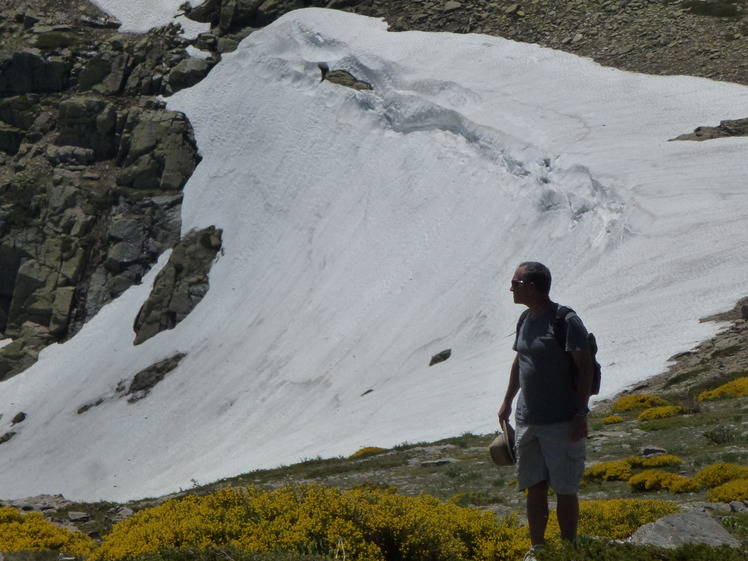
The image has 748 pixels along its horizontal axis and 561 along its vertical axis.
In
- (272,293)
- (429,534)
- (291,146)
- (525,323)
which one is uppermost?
(291,146)

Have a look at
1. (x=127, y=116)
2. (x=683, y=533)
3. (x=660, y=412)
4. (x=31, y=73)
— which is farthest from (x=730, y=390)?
(x=31, y=73)

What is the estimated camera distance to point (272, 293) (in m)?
56.0

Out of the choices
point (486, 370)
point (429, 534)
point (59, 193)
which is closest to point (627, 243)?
point (486, 370)

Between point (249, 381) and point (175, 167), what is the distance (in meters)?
25.5

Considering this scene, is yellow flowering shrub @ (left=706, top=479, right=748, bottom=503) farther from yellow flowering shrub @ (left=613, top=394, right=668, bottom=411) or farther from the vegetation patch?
the vegetation patch

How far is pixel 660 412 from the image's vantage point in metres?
22.8

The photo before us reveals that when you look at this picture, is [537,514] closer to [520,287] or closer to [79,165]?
[520,287]

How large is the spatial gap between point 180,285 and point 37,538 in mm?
46934

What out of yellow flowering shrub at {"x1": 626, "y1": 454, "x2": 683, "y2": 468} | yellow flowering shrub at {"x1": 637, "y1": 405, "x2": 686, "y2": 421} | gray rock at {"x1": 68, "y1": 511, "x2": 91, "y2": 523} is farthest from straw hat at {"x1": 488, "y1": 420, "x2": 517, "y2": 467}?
yellow flowering shrub at {"x1": 637, "y1": 405, "x2": 686, "y2": 421}

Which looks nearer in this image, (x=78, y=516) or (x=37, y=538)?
(x=37, y=538)

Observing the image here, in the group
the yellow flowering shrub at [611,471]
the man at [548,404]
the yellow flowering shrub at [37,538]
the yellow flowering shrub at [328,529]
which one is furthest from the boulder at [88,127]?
the man at [548,404]

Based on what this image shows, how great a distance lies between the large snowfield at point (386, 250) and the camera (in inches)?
1464

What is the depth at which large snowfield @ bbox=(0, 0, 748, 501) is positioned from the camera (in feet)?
122

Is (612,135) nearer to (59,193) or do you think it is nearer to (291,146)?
(291,146)
